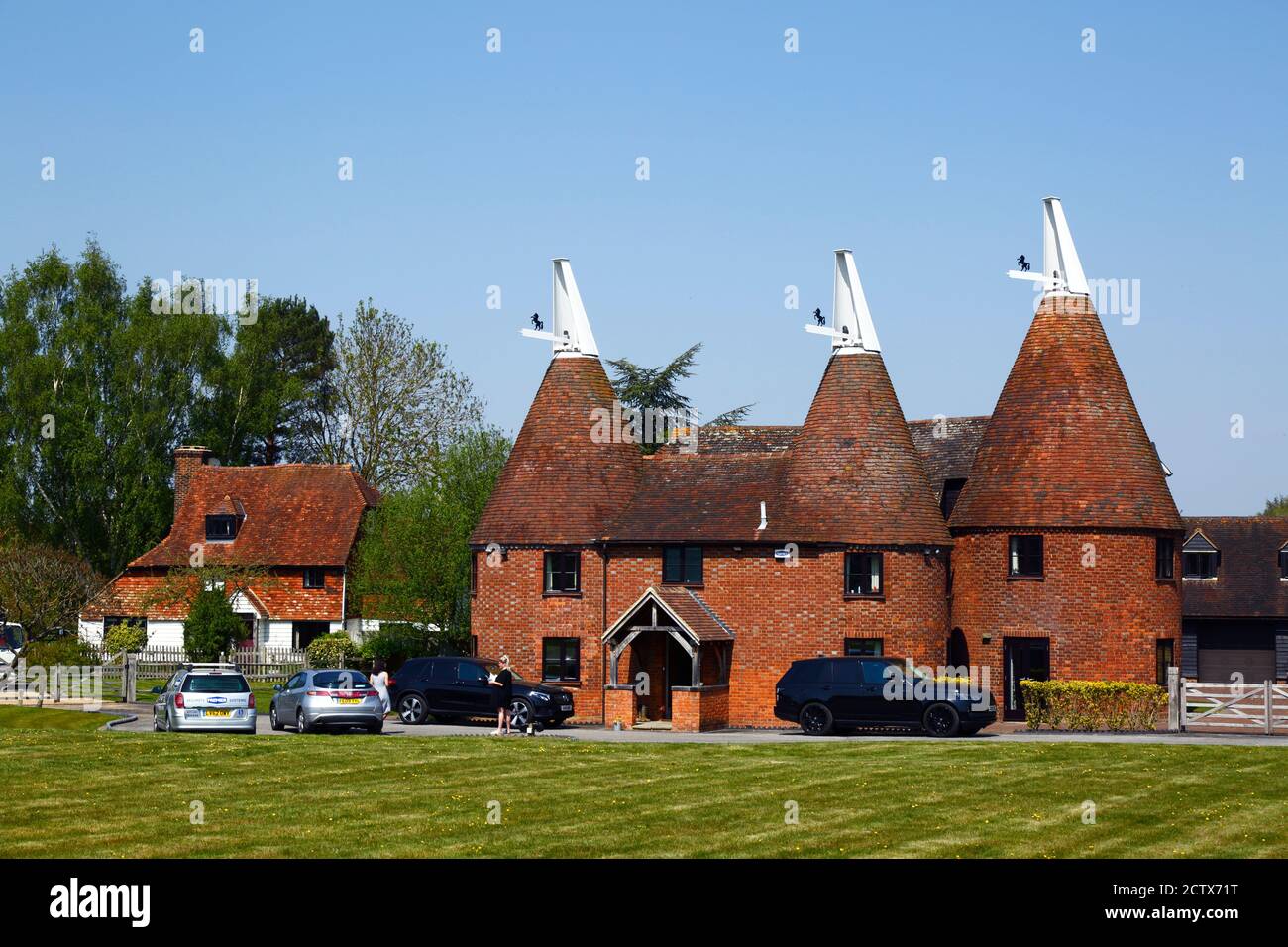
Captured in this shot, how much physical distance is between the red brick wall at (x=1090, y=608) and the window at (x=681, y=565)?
25.0 feet

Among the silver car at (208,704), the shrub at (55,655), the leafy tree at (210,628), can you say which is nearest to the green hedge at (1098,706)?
the silver car at (208,704)

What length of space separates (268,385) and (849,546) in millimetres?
50544

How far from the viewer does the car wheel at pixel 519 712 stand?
38.4 metres

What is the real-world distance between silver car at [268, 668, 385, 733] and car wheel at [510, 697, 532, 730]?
324cm

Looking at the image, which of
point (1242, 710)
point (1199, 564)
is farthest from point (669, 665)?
point (1199, 564)

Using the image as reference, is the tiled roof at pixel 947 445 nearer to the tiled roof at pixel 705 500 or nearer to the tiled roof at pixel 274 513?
the tiled roof at pixel 705 500

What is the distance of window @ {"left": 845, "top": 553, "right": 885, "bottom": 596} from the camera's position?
4191 centimetres

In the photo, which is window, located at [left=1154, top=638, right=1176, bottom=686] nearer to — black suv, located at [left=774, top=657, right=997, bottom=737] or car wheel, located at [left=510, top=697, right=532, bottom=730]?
black suv, located at [left=774, top=657, right=997, bottom=737]

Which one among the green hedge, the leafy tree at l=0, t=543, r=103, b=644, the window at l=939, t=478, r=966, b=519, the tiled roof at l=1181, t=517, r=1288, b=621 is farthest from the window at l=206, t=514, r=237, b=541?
the green hedge

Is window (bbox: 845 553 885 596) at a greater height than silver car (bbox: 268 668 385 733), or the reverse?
window (bbox: 845 553 885 596)

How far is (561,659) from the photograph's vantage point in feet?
143

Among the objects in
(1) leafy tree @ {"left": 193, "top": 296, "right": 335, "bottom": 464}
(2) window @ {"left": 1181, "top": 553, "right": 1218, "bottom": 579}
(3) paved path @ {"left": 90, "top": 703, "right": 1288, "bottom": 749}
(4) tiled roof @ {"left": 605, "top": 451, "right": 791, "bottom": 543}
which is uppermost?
(1) leafy tree @ {"left": 193, "top": 296, "right": 335, "bottom": 464}
